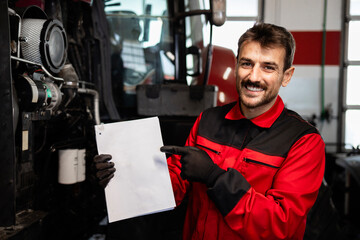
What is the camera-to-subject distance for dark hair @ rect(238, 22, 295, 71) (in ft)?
3.59

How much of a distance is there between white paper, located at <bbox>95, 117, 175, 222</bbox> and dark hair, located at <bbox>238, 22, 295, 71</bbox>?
1.78 ft

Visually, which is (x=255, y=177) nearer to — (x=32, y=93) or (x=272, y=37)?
(x=272, y=37)

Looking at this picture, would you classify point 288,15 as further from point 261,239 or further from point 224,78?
point 261,239

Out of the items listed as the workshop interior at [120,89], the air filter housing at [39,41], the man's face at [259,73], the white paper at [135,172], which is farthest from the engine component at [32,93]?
the man's face at [259,73]

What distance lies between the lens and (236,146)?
114 cm

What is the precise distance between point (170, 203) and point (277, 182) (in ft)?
1.39

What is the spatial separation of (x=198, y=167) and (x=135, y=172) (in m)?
0.30

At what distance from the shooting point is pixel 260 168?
1.07 metres

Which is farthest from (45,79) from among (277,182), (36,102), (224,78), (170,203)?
(224,78)

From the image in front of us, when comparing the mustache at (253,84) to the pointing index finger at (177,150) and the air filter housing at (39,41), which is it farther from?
the air filter housing at (39,41)

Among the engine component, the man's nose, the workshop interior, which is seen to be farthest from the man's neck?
the engine component

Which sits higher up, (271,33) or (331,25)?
(331,25)

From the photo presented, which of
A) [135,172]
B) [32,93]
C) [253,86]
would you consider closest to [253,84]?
[253,86]

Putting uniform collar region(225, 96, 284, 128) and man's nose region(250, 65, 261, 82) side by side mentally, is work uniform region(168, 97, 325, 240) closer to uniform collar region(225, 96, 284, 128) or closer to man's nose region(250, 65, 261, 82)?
uniform collar region(225, 96, 284, 128)
